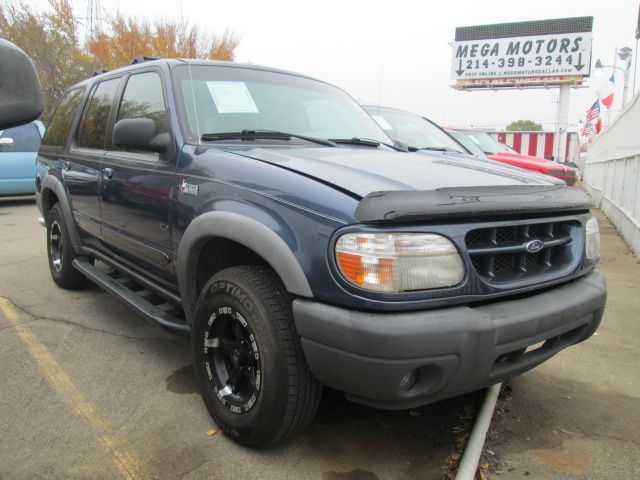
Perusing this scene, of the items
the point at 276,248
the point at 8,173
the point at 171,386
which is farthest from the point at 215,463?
the point at 8,173

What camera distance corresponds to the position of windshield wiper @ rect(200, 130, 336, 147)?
2.92 meters

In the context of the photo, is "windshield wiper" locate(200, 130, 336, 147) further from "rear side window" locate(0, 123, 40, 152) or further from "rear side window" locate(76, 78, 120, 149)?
"rear side window" locate(0, 123, 40, 152)

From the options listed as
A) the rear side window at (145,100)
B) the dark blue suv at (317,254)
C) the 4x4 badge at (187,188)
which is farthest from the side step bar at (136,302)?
the rear side window at (145,100)

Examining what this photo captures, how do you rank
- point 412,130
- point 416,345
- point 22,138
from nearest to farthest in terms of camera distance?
1. point 416,345
2. point 412,130
3. point 22,138

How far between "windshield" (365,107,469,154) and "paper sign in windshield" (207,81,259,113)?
363 centimetres

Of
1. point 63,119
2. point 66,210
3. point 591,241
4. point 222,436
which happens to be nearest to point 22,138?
point 63,119

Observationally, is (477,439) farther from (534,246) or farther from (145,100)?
(145,100)

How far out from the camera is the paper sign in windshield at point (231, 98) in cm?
310

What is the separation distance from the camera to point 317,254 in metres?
2.03

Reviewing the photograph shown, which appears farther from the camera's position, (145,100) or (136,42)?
(136,42)

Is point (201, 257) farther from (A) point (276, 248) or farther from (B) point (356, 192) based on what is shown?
(B) point (356, 192)

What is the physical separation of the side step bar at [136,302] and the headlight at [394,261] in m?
1.29

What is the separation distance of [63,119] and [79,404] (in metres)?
2.99

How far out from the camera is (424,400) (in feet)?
6.82
